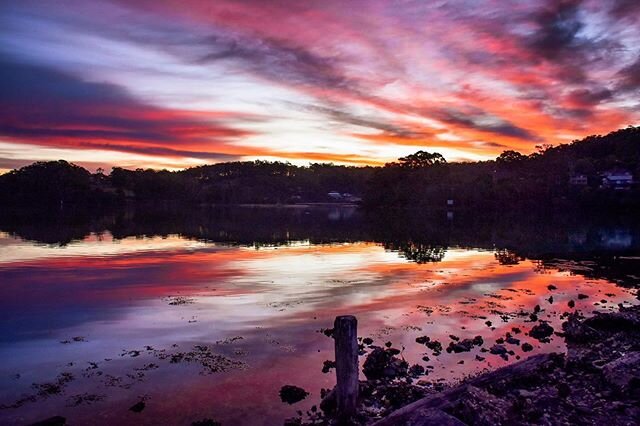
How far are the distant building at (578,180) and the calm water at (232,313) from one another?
4342 inches

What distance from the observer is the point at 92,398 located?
14102 mm

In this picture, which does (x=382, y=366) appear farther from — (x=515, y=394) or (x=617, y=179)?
(x=617, y=179)

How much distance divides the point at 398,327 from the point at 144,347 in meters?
11.1

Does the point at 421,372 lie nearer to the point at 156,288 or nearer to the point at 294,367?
the point at 294,367

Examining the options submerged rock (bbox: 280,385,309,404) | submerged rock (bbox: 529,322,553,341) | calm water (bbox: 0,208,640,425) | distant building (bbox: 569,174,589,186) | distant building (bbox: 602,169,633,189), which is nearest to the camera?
submerged rock (bbox: 280,385,309,404)

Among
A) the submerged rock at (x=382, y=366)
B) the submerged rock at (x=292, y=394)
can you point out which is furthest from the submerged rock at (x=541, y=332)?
the submerged rock at (x=292, y=394)

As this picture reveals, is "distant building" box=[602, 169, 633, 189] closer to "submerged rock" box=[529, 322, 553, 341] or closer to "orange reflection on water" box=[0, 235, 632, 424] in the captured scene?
"orange reflection on water" box=[0, 235, 632, 424]

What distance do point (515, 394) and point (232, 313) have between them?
15669 mm

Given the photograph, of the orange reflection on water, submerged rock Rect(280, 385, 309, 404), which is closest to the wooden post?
the orange reflection on water

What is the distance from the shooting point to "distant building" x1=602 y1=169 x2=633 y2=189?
493ft

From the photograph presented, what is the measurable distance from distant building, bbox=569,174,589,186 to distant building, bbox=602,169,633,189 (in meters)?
5.27

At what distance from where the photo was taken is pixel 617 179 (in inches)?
6152

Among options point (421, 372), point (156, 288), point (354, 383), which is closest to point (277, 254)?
point (156, 288)

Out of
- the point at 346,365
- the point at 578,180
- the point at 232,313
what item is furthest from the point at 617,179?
the point at 346,365
